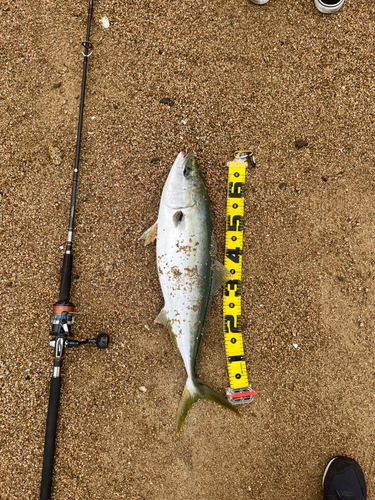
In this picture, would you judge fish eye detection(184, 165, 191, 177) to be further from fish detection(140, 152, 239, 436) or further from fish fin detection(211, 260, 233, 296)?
fish fin detection(211, 260, 233, 296)

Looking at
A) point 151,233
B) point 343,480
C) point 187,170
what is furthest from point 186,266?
point 343,480

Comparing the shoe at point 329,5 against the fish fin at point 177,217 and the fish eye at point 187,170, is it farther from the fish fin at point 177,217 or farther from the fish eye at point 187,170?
the fish fin at point 177,217

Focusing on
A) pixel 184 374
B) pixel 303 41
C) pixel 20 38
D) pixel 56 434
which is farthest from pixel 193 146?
pixel 56 434

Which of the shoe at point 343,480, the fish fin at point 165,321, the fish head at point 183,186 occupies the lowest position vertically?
the shoe at point 343,480

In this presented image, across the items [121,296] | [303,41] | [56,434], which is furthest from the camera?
[303,41]

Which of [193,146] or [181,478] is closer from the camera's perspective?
[181,478]

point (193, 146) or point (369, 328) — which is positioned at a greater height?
point (193, 146)

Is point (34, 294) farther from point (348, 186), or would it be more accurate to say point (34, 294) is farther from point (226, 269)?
point (348, 186)

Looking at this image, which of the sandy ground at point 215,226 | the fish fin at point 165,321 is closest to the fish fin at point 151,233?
the sandy ground at point 215,226
